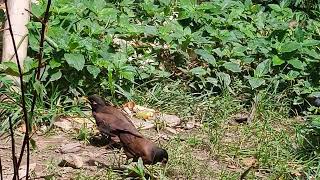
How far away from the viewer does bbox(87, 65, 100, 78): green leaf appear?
4225mm

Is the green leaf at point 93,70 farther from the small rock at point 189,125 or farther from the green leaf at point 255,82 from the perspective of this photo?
the green leaf at point 255,82

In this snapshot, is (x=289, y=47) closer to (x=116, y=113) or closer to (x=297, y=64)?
(x=297, y=64)

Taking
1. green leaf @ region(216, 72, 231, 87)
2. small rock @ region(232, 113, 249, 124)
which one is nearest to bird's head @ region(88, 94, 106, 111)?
small rock @ region(232, 113, 249, 124)

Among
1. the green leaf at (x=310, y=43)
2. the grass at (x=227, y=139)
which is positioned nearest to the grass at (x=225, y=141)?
the grass at (x=227, y=139)

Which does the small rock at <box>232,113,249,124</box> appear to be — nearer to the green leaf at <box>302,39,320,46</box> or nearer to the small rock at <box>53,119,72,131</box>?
the green leaf at <box>302,39,320,46</box>

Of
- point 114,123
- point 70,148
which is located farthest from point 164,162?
point 70,148

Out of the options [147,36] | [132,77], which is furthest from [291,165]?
[147,36]

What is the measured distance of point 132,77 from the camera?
439 centimetres

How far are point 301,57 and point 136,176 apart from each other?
78.7 inches

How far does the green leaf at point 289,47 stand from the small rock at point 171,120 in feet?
3.24

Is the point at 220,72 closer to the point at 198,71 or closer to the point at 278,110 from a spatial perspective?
the point at 198,71

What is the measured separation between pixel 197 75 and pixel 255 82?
0.41 m

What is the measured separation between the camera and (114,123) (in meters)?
3.67

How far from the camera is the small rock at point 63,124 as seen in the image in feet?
13.5
